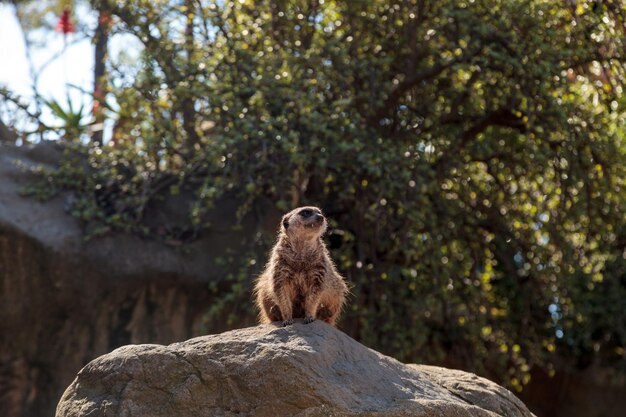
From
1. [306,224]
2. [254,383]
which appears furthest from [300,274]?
[254,383]

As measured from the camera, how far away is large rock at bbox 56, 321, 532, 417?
5098 millimetres

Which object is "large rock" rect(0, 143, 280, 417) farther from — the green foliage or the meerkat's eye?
the meerkat's eye

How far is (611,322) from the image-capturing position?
1220cm

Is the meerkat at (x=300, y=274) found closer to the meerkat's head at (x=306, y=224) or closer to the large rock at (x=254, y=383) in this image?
the meerkat's head at (x=306, y=224)

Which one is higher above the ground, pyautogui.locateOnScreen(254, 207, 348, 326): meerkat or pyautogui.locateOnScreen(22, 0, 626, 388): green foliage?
pyautogui.locateOnScreen(22, 0, 626, 388): green foliage

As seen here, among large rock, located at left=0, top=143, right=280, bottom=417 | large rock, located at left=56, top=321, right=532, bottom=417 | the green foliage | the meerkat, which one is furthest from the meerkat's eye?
large rock, located at left=0, top=143, right=280, bottom=417

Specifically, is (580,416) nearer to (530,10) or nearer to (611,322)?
(611,322)

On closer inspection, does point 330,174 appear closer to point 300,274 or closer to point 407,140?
point 407,140

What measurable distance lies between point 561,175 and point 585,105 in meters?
0.76

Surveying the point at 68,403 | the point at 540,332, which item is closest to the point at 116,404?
the point at 68,403

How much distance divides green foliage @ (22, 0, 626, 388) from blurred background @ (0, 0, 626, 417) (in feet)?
0.10

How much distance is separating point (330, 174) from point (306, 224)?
3461 millimetres

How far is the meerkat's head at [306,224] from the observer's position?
20.6 feet

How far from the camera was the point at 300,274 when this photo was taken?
6281 mm
